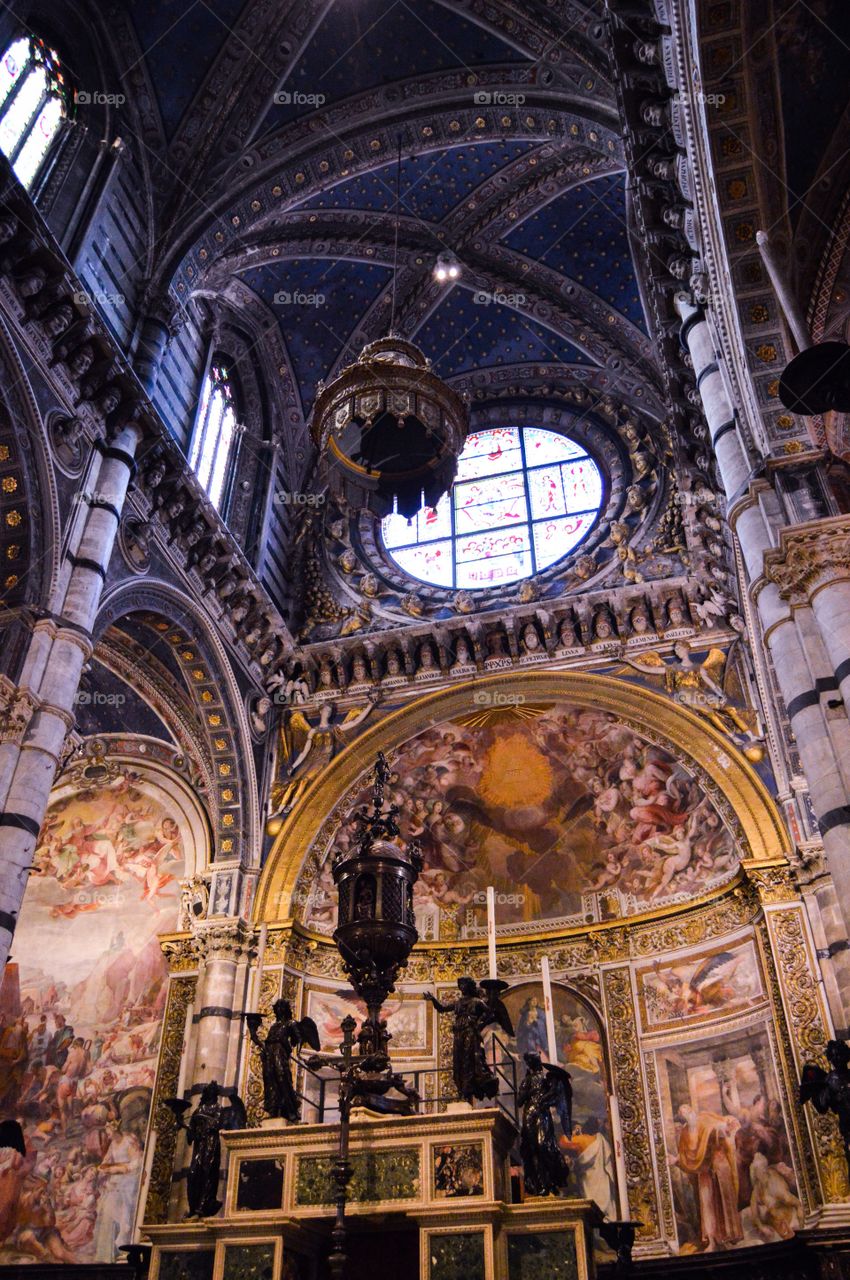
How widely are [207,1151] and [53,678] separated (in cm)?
431

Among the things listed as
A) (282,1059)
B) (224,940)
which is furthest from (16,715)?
(224,940)

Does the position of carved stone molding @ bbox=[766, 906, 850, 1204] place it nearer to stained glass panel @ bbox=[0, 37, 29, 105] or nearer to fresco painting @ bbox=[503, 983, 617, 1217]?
fresco painting @ bbox=[503, 983, 617, 1217]

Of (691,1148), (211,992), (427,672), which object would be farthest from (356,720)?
(691,1148)

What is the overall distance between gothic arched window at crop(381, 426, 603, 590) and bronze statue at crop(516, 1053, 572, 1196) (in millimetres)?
9589

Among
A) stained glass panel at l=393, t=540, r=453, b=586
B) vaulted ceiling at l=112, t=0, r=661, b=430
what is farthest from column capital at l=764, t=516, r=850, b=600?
stained glass panel at l=393, t=540, r=453, b=586

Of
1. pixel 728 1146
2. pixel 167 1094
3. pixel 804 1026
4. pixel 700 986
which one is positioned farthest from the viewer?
pixel 167 1094

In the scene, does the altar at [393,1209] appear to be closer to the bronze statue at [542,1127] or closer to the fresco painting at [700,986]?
the bronze statue at [542,1127]

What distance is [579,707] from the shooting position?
14.5m

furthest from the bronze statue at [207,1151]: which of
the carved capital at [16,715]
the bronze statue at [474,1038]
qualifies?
the carved capital at [16,715]

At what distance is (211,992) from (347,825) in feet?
9.40

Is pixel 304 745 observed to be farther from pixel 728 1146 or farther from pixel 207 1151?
pixel 728 1146

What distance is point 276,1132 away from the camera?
6957mm

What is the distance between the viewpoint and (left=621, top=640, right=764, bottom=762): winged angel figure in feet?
43.4

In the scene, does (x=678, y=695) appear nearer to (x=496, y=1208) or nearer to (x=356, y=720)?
(x=356, y=720)
